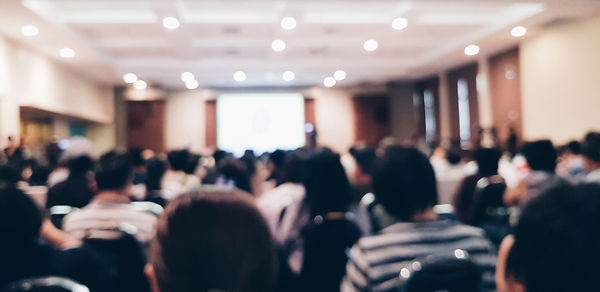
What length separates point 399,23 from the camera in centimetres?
917

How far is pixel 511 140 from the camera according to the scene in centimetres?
1051

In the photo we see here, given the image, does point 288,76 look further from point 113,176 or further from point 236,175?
point 113,176

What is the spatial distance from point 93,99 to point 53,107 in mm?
3836

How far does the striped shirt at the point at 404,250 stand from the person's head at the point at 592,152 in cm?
307

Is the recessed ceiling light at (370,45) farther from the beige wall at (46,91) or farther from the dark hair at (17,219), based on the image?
the dark hair at (17,219)

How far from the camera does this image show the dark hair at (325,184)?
278cm

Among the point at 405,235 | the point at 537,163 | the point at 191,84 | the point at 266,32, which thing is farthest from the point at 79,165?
the point at 191,84

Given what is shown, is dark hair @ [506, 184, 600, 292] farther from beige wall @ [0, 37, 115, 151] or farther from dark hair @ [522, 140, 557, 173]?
beige wall @ [0, 37, 115, 151]

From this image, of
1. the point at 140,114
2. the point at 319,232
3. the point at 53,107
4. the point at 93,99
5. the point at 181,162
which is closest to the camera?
the point at 319,232

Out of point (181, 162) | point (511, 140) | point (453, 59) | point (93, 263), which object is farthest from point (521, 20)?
point (93, 263)

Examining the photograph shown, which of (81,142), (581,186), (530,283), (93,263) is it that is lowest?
(93,263)


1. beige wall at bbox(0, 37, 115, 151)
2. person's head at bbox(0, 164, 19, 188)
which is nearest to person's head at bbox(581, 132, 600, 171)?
person's head at bbox(0, 164, 19, 188)

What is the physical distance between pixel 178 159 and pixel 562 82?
782cm

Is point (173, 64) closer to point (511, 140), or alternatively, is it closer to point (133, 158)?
point (133, 158)
